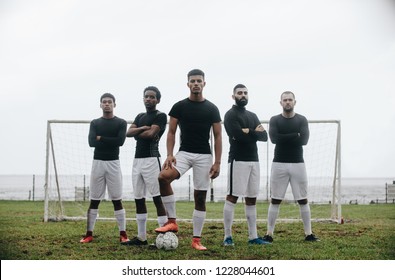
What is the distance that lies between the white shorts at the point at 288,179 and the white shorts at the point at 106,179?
1796mm

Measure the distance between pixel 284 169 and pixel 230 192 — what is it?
0.80 meters

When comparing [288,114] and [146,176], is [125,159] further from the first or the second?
[288,114]

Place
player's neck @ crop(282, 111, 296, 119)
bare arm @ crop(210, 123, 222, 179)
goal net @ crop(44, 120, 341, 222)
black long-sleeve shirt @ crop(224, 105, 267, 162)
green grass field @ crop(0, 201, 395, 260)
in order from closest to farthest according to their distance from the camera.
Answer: green grass field @ crop(0, 201, 395, 260) → bare arm @ crop(210, 123, 222, 179) → black long-sleeve shirt @ crop(224, 105, 267, 162) → player's neck @ crop(282, 111, 296, 119) → goal net @ crop(44, 120, 341, 222)

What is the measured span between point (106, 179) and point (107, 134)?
0.52 m

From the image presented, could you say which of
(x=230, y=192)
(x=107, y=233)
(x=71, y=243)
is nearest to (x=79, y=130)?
(x=107, y=233)

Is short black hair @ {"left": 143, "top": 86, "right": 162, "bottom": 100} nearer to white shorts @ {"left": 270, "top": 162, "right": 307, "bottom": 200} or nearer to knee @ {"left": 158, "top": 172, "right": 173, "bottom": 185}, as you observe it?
knee @ {"left": 158, "top": 172, "right": 173, "bottom": 185}

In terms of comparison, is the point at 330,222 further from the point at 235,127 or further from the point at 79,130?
the point at 79,130

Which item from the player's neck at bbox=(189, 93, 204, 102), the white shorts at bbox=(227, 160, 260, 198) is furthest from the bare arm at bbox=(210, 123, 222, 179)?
the white shorts at bbox=(227, 160, 260, 198)

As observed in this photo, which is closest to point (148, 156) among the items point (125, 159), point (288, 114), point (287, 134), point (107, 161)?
point (107, 161)

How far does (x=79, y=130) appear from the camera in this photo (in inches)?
363

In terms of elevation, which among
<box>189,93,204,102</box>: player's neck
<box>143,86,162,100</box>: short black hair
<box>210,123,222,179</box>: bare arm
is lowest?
<box>210,123,222,179</box>: bare arm

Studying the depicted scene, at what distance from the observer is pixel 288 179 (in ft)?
18.9

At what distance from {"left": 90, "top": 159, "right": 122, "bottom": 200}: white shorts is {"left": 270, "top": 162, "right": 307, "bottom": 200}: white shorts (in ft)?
5.89

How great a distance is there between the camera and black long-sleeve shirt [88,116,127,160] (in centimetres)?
563
